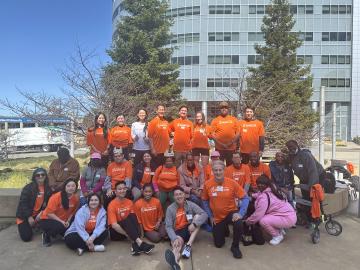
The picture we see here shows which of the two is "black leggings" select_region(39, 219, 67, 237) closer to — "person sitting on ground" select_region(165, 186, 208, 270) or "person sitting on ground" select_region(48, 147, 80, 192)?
"person sitting on ground" select_region(48, 147, 80, 192)

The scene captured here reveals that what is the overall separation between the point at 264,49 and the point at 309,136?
661 centimetres

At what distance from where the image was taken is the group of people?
17.8ft

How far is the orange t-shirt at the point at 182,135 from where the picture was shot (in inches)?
291

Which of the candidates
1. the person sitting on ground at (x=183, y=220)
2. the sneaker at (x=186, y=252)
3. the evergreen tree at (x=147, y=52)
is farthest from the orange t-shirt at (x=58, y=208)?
the evergreen tree at (x=147, y=52)

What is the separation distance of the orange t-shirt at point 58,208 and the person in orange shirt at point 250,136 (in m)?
3.40

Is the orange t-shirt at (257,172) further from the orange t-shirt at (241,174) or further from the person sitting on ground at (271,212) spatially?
the person sitting on ground at (271,212)

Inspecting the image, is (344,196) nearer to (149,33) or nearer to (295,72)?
(149,33)

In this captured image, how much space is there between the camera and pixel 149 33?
1741 cm

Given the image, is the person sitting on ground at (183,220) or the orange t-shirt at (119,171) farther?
the orange t-shirt at (119,171)

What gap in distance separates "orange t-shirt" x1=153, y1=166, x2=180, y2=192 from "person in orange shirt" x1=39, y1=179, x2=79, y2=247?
Answer: 4.72 feet

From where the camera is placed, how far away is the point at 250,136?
7.14m

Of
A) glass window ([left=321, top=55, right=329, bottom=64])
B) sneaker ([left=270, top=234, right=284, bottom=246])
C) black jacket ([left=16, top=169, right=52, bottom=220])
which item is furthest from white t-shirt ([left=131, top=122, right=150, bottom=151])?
glass window ([left=321, top=55, right=329, bottom=64])

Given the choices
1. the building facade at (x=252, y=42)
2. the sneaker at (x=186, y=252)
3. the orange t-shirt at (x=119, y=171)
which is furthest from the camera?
the building facade at (x=252, y=42)

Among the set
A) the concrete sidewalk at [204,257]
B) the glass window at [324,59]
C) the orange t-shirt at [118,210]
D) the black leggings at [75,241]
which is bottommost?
the concrete sidewalk at [204,257]
